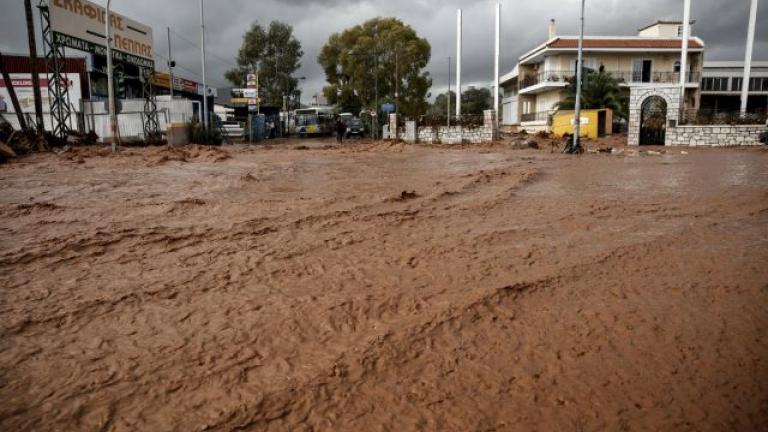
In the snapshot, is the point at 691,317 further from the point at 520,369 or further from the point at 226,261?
the point at 226,261

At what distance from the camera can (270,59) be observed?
58.0m

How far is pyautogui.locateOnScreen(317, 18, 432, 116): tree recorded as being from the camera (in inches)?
1898

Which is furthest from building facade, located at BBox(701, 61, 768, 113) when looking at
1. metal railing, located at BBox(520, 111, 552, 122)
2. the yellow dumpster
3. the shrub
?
the shrub

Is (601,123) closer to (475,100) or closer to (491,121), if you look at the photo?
(491,121)

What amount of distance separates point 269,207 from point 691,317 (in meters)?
5.59

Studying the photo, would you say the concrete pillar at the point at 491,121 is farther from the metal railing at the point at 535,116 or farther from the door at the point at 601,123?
the metal railing at the point at 535,116

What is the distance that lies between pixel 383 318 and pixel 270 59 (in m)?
58.4

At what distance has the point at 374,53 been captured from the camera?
48.1 m

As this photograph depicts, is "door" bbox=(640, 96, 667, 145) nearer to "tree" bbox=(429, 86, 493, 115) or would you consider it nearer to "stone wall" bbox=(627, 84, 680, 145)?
"stone wall" bbox=(627, 84, 680, 145)

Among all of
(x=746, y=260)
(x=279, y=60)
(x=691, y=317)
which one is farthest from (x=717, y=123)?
(x=279, y=60)

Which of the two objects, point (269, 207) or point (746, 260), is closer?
point (746, 260)

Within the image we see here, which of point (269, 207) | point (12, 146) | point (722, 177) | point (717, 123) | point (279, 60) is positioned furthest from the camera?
point (279, 60)

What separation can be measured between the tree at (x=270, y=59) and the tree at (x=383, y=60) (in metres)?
6.93

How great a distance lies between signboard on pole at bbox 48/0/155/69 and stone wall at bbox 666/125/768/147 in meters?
27.2
